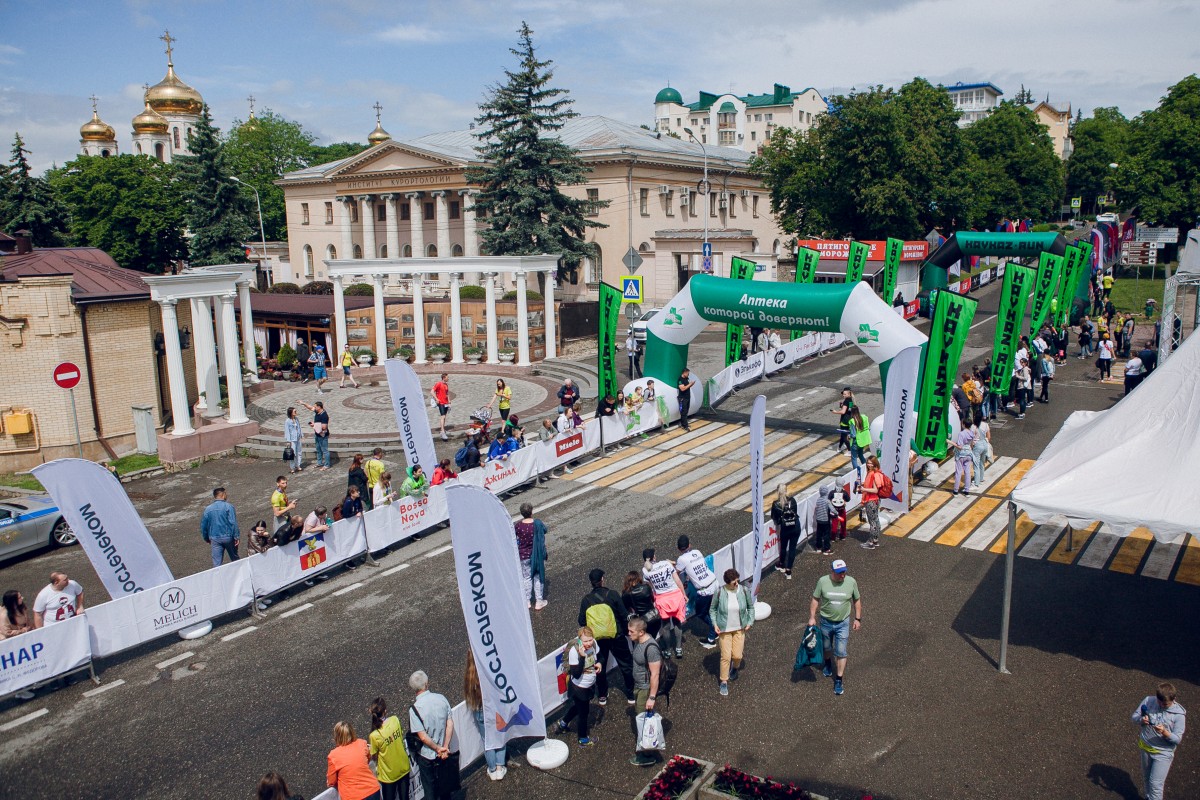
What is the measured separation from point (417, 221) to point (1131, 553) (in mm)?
50496

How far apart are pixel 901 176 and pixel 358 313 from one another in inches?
1195

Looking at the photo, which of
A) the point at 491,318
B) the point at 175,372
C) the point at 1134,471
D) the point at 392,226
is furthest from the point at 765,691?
the point at 392,226

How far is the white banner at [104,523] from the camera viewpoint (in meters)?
12.4

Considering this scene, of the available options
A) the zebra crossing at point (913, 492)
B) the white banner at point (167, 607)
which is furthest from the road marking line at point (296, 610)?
the zebra crossing at point (913, 492)

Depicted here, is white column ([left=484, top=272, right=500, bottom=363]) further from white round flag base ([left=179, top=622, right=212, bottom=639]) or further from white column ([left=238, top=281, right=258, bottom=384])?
white round flag base ([left=179, top=622, right=212, bottom=639])

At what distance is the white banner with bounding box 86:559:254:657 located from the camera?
11.7 m

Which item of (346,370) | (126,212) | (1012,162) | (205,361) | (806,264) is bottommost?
(346,370)

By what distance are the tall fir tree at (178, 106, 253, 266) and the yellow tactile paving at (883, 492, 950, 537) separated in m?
44.9

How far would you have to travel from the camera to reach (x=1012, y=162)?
70.8 metres

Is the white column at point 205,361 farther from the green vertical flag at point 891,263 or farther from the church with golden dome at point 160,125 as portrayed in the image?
the church with golden dome at point 160,125

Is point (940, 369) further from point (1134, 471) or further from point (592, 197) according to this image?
point (592, 197)

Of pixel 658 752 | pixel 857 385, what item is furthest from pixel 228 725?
pixel 857 385

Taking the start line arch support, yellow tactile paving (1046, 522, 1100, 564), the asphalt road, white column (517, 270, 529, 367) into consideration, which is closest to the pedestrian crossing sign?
white column (517, 270, 529, 367)

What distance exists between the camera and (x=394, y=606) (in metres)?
13.3
